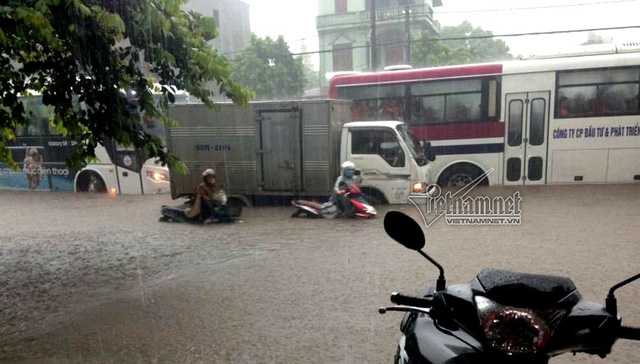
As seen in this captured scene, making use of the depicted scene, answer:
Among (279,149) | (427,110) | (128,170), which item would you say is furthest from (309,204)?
(128,170)

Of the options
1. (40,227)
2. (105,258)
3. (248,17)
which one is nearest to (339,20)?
(248,17)

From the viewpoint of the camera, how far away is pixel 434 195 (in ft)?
31.9

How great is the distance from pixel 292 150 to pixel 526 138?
537cm

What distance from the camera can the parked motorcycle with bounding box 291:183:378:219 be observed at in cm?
864

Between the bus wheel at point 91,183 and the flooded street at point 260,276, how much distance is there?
11.7ft

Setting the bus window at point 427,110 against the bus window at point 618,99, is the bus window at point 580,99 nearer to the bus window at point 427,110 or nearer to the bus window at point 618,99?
the bus window at point 618,99

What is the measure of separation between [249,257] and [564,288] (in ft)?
18.0

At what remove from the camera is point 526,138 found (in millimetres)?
10781

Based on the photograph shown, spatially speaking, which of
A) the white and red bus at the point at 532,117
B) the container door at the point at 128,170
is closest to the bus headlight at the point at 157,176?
the container door at the point at 128,170

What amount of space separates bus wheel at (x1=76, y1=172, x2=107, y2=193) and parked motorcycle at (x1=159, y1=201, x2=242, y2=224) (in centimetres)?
480

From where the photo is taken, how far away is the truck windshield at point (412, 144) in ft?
29.8

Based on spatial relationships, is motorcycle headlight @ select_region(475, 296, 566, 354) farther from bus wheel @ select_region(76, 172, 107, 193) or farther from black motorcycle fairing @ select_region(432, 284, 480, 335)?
bus wheel @ select_region(76, 172, 107, 193)

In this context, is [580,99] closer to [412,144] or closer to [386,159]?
[412,144]

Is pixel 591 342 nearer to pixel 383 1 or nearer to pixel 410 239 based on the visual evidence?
pixel 410 239
